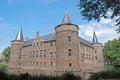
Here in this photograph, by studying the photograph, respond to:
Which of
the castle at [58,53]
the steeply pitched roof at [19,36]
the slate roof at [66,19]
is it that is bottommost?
the castle at [58,53]

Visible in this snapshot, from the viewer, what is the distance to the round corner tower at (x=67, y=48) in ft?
104

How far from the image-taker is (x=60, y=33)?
3391cm

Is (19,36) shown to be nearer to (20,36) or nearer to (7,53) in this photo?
(20,36)

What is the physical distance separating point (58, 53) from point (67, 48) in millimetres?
2517

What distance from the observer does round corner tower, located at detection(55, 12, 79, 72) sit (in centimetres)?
3181

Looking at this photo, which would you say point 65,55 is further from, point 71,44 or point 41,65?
point 41,65

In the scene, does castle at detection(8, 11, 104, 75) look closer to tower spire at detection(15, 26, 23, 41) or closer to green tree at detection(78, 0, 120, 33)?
tower spire at detection(15, 26, 23, 41)

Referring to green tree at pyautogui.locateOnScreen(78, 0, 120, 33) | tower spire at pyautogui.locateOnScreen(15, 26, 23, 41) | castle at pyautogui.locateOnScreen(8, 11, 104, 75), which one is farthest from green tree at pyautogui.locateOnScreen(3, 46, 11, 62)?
green tree at pyautogui.locateOnScreen(78, 0, 120, 33)

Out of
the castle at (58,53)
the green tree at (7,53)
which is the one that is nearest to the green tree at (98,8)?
the castle at (58,53)

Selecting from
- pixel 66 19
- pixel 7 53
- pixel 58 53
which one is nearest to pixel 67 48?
pixel 58 53

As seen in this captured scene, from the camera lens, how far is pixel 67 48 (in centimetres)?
3238

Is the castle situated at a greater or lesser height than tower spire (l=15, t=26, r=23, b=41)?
lesser

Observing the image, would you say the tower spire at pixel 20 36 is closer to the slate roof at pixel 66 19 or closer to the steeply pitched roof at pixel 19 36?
the steeply pitched roof at pixel 19 36

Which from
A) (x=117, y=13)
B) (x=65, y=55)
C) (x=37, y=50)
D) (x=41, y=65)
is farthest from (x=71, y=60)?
(x=117, y=13)
